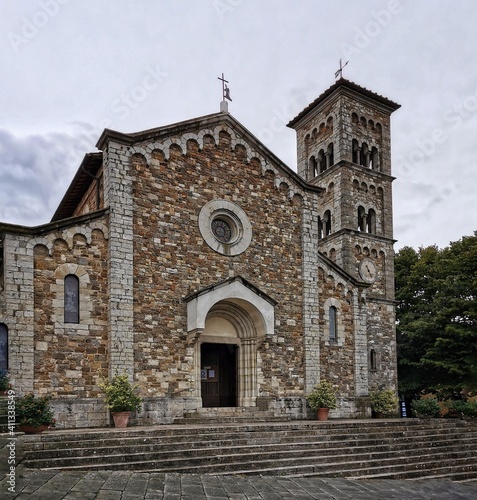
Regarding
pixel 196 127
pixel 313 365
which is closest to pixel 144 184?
pixel 196 127

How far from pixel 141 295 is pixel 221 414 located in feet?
15.8

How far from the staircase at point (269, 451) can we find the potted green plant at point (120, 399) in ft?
6.91

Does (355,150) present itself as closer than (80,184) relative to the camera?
No

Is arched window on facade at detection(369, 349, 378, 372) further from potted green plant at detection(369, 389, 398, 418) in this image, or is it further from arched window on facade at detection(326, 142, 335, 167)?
arched window on facade at detection(326, 142, 335, 167)

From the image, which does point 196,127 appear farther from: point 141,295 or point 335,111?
point 335,111

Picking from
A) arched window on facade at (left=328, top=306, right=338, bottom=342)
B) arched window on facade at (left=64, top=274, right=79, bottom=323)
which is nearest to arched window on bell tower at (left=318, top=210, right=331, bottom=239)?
arched window on facade at (left=328, top=306, right=338, bottom=342)

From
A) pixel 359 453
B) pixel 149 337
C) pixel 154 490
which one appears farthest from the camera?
pixel 149 337

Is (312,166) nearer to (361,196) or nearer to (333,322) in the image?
(361,196)

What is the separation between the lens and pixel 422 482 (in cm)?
1270

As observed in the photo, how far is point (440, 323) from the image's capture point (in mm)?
29938

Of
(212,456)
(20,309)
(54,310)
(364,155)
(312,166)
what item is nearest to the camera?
(212,456)

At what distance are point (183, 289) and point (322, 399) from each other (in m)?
6.63

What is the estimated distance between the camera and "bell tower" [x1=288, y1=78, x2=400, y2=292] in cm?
2802

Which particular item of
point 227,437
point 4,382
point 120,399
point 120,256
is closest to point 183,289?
point 120,256
